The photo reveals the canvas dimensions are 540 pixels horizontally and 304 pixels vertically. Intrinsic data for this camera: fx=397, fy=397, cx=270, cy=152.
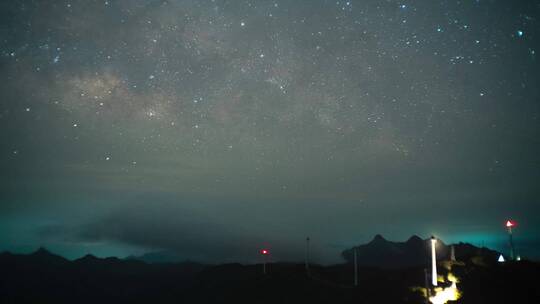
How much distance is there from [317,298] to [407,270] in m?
15.2

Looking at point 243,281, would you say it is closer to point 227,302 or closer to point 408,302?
point 227,302

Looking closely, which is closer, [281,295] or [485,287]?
[485,287]

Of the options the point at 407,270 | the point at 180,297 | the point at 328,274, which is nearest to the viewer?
the point at 407,270

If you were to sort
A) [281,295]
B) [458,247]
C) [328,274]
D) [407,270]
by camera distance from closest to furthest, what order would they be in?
[407,270], [281,295], [328,274], [458,247]

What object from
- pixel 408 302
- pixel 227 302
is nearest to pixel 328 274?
pixel 227 302

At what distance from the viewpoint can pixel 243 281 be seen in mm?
94000

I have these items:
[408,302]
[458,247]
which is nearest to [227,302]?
[408,302]

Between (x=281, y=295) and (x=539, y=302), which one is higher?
(x=539, y=302)

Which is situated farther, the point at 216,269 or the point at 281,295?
the point at 216,269

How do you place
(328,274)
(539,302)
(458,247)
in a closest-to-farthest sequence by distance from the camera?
(539,302), (328,274), (458,247)

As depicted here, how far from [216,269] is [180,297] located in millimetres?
28621

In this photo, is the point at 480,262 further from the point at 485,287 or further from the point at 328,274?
the point at 328,274

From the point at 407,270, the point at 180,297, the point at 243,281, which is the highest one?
the point at 407,270

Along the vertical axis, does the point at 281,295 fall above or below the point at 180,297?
above
